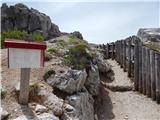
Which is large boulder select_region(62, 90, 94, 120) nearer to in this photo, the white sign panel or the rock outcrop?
the white sign panel

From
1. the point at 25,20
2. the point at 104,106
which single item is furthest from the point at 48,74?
the point at 25,20

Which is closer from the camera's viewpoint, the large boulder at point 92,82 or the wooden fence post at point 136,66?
the large boulder at point 92,82

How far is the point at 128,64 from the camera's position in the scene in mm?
21875

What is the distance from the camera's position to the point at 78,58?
51.7 feet

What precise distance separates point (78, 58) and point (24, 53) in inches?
236

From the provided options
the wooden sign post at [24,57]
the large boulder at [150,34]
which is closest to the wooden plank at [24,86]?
the wooden sign post at [24,57]

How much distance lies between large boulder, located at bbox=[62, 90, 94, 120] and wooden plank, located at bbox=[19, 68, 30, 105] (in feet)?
4.15

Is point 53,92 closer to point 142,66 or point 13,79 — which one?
point 13,79

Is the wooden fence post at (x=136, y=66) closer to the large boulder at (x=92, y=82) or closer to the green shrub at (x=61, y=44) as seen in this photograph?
the large boulder at (x=92, y=82)

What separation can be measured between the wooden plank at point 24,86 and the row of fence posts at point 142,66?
902 cm

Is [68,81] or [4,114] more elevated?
[68,81]

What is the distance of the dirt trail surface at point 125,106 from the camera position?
16.2 metres

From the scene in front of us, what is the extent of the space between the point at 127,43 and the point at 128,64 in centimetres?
175

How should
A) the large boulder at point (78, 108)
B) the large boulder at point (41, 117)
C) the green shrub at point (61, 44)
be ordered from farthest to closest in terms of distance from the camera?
the green shrub at point (61, 44)
the large boulder at point (78, 108)
the large boulder at point (41, 117)
